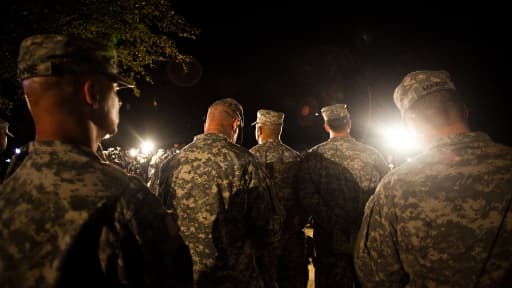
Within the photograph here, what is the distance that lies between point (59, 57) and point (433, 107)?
Result: 2.31 meters

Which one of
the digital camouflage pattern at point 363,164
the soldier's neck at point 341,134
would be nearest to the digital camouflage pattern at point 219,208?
the digital camouflage pattern at point 363,164

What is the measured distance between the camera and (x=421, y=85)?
7.88ft

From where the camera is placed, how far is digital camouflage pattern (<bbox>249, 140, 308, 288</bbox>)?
17.9 ft

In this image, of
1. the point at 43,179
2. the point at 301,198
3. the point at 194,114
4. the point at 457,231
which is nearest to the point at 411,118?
the point at 457,231

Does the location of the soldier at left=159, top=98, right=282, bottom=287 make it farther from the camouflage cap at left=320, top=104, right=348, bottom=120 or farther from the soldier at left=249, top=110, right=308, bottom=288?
the camouflage cap at left=320, top=104, right=348, bottom=120

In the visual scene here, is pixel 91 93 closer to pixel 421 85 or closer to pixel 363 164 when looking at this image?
pixel 421 85

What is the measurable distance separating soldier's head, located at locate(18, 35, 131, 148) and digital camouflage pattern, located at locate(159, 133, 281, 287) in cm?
168

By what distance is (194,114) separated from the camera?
5856 centimetres

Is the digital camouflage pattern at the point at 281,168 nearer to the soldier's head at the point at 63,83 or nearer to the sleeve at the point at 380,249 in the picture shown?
the sleeve at the point at 380,249

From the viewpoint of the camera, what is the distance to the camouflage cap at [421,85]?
2.36 metres

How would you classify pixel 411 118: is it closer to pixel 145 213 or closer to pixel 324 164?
pixel 145 213

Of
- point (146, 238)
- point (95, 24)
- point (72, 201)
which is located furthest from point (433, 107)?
point (95, 24)

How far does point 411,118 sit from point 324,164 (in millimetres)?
2743

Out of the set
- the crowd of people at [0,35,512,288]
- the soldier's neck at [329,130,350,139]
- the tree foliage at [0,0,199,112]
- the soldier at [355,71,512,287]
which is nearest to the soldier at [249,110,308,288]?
the soldier's neck at [329,130,350,139]
